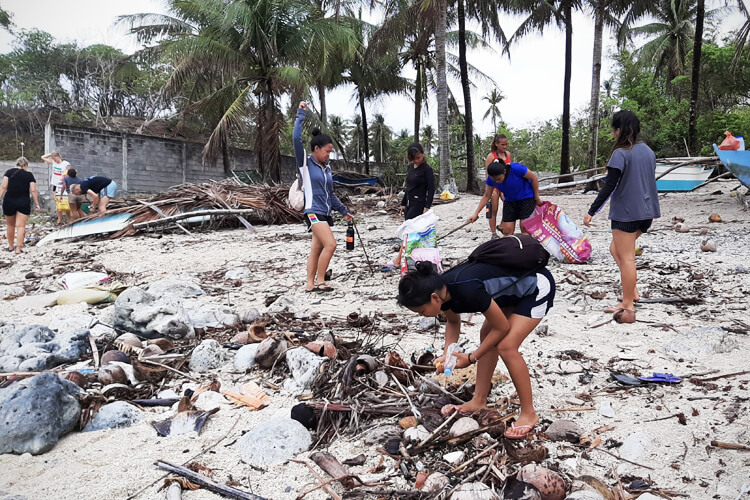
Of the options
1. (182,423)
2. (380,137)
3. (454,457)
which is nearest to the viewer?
(454,457)

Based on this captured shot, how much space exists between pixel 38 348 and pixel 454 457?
299cm

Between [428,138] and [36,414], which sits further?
[428,138]

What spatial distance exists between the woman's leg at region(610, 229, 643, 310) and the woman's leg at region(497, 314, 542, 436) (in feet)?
6.70

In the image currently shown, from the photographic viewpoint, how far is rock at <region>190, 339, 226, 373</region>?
338 cm

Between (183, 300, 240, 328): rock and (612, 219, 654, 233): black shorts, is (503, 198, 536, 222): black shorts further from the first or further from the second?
(183, 300, 240, 328): rock

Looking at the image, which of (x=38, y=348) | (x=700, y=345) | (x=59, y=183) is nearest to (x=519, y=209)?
(x=700, y=345)

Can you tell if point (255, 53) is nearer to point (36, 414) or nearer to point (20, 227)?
point (20, 227)

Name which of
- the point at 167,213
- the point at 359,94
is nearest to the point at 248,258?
the point at 167,213

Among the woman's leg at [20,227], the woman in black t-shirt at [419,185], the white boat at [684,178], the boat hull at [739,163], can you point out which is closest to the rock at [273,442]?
the woman in black t-shirt at [419,185]

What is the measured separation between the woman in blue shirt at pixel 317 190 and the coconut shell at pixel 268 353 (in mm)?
1976

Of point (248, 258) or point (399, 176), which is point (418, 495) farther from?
point (399, 176)

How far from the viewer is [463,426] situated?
7.69 feet

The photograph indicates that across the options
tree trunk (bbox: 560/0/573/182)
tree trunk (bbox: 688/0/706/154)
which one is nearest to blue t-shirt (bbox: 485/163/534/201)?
tree trunk (bbox: 688/0/706/154)

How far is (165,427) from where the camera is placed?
2.63 metres
